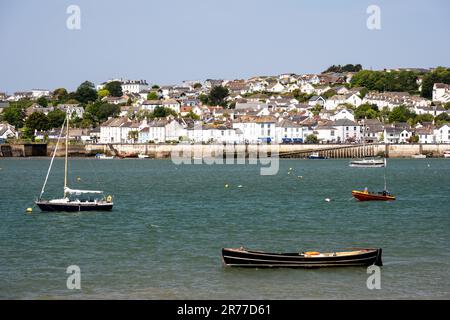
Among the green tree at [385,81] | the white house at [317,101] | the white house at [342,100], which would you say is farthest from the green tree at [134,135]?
the green tree at [385,81]

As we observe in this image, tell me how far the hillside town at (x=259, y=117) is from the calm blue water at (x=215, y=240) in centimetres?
5844

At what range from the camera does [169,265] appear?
26.8 meters

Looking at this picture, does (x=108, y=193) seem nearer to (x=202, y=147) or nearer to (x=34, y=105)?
(x=202, y=147)

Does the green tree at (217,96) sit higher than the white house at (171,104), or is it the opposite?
the green tree at (217,96)

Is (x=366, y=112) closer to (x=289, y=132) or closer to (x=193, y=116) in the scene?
(x=289, y=132)

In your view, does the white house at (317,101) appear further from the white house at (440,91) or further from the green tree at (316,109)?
the white house at (440,91)

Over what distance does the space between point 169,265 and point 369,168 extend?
205 ft

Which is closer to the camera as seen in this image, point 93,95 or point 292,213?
point 292,213

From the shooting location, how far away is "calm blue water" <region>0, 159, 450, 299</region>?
932 inches

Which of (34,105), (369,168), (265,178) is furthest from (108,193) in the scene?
(34,105)

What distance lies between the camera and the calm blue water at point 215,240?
23672 mm

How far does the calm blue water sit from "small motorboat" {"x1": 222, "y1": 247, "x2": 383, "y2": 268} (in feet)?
0.80

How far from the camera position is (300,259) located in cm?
2561

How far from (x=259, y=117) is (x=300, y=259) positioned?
101168 millimetres
